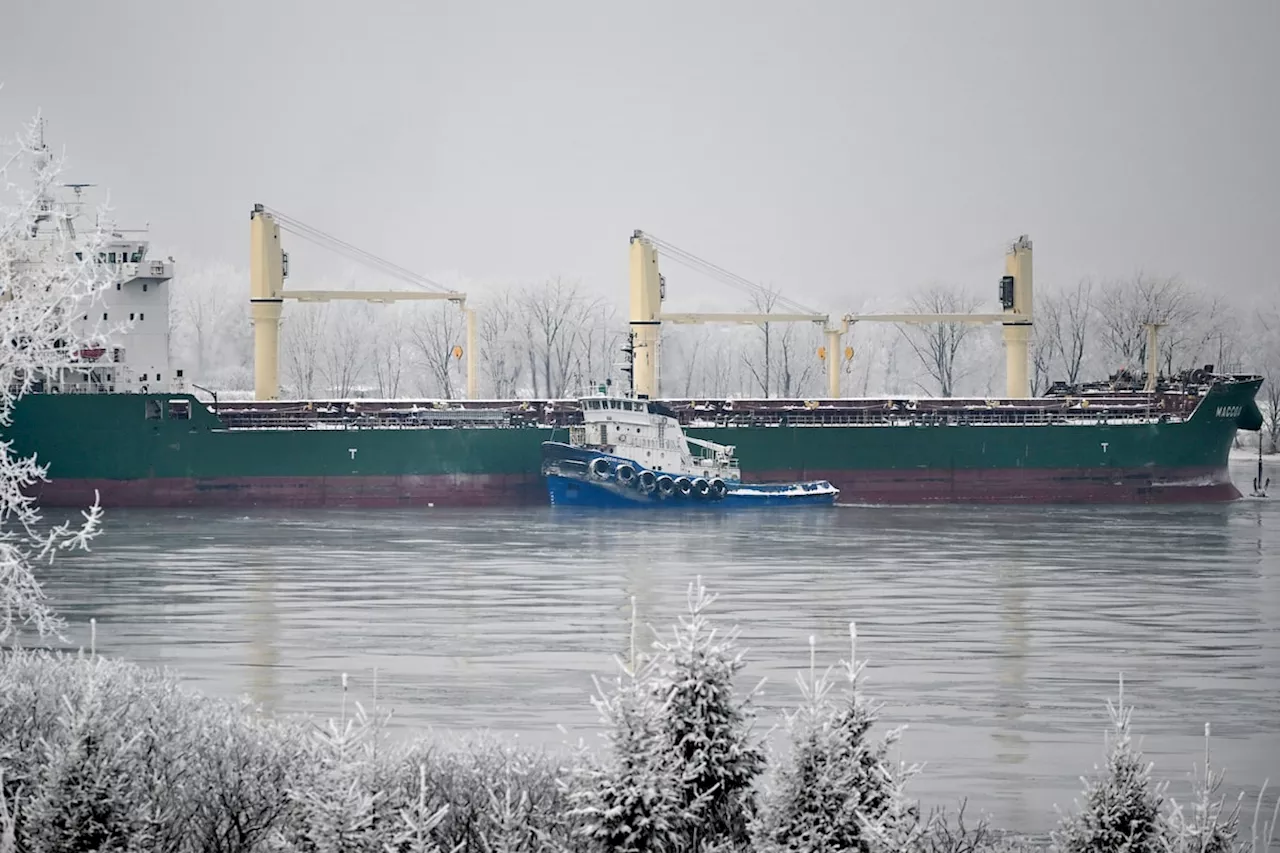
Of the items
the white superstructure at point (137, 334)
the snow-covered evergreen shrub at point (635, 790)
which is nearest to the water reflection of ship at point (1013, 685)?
the snow-covered evergreen shrub at point (635, 790)

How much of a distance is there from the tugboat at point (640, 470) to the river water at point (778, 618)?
142 inches

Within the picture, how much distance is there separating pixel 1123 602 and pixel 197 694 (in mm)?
12824

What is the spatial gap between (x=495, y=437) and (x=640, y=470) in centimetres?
415

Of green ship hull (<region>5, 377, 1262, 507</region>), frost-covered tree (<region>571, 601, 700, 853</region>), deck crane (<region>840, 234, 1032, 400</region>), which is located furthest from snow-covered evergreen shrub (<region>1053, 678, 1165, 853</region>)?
deck crane (<region>840, 234, 1032, 400</region>)

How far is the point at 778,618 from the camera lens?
18891mm

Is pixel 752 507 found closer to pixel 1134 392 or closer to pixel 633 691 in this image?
pixel 1134 392

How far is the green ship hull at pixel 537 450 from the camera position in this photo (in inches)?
1435

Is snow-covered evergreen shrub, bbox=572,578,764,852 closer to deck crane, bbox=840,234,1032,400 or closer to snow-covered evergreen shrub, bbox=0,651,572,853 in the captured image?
snow-covered evergreen shrub, bbox=0,651,572,853

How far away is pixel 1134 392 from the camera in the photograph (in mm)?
44875

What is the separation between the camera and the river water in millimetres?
12836

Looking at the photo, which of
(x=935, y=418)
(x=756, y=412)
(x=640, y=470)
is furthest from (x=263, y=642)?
(x=935, y=418)

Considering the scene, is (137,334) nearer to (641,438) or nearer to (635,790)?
(641,438)

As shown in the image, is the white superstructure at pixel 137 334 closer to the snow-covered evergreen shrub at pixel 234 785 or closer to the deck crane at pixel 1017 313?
the deck crane at pixel 1017 313

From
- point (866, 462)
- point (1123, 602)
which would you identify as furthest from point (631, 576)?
point (866, 462)
